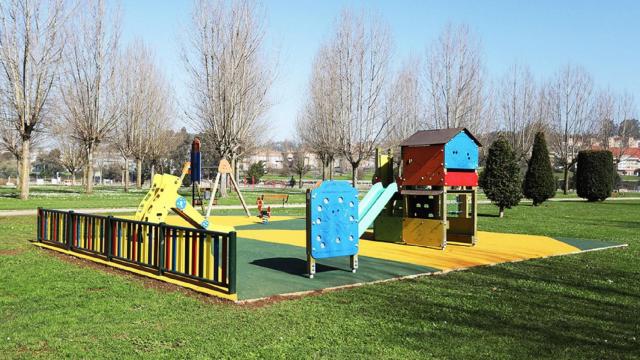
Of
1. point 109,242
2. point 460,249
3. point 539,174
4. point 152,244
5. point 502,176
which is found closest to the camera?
point 152,244

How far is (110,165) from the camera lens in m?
92.5

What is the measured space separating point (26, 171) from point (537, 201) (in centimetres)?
2773

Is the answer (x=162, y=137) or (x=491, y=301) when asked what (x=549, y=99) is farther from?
(x=491, y=301)

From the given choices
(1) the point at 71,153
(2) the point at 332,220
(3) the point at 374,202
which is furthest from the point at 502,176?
(1) the point at 71,153

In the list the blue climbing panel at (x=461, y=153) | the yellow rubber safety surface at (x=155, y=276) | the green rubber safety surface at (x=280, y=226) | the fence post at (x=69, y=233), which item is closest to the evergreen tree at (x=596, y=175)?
the green rubber safety surface at (x=280, y=226)

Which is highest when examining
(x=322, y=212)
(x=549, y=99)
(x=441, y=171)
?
(x=549, y=99)

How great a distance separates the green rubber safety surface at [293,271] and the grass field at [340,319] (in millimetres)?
596

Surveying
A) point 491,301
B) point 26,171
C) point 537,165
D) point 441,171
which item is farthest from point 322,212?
point 26,171

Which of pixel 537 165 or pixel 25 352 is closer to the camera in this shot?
pixel 25 352

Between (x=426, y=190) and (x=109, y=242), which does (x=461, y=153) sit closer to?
(x=426, y=190)

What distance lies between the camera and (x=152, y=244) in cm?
851

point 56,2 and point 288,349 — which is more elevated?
point 56,2

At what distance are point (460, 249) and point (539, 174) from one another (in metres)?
18.7

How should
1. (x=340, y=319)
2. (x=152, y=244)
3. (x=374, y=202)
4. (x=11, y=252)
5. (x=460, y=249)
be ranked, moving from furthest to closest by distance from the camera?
(x=374, y=202), (x=460, y=249), (x=11, y=252), (x=152, y=244), (x=340, y=319)
